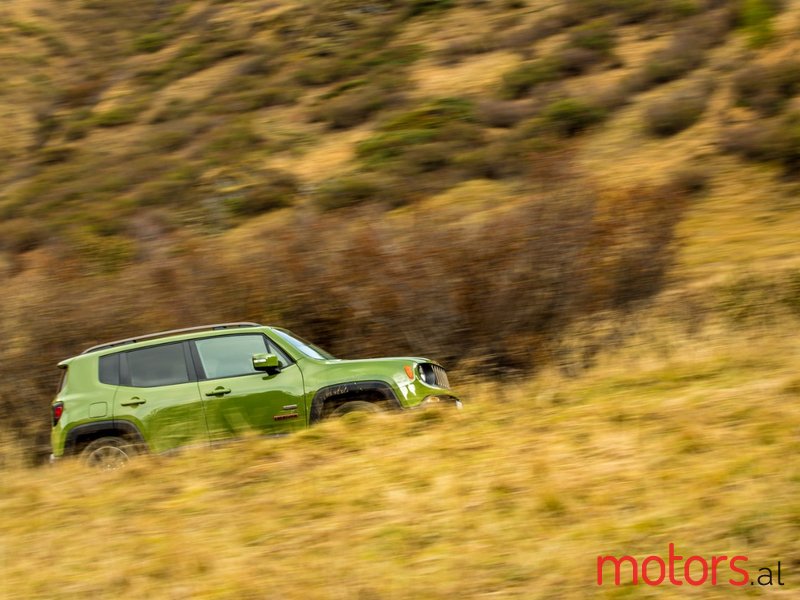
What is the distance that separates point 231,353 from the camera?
9016mm

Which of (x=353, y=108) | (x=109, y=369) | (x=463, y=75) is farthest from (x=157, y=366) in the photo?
(x=463, y=75)

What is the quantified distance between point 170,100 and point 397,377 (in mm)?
27449

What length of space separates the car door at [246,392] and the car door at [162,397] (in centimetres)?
11

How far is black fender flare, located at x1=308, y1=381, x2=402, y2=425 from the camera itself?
28.3 feet

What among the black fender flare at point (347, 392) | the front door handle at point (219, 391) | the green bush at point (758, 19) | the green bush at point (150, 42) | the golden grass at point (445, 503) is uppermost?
the green bush at point (150, 42)

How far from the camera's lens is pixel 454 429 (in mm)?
7117

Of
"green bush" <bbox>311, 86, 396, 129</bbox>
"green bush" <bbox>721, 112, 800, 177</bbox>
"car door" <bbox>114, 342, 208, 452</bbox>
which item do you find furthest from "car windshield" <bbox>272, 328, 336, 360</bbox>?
"green bush" <bbox>311, 86, 396, 129</bbox>

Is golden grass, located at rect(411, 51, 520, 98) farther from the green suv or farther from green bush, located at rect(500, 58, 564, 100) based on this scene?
the green suv

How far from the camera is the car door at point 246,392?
28.3 feet

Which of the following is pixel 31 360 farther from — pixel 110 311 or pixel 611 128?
pixel 611 128

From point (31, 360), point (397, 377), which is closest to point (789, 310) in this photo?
point (397, 377)

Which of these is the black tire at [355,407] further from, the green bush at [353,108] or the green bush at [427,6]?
the green bush at [427,6]

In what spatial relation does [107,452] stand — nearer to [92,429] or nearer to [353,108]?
[92,429]

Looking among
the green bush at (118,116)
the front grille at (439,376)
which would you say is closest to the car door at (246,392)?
the front grille at (439,376)
